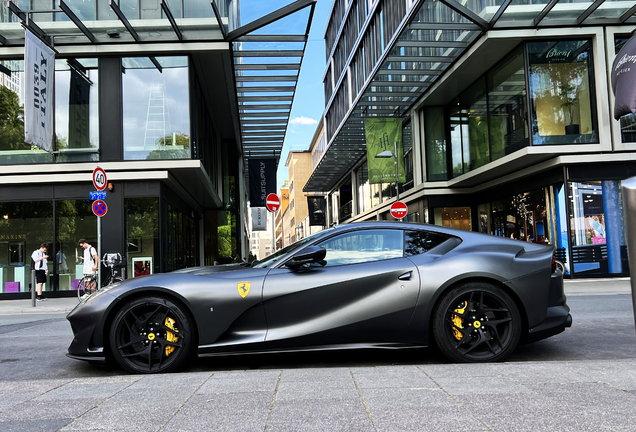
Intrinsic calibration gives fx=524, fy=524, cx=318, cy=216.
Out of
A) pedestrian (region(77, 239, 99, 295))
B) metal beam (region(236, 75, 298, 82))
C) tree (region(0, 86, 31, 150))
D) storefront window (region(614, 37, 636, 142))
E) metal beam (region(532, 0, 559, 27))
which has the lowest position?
pedestrian (region(77, 239, 99, 295))

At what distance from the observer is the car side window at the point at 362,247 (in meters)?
4.55

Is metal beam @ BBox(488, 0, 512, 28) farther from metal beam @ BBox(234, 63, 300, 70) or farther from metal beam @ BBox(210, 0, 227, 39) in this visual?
metal beam @ BBox(210, 0, 227, 39)

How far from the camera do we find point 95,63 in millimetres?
16281

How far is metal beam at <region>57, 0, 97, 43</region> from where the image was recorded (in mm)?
13272

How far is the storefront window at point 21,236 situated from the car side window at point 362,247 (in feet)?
46.6

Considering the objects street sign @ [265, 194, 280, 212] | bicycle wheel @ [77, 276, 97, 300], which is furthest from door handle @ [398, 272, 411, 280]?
bicycle wheel @ [77, 276, 97, 300]

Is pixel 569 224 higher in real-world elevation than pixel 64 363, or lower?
higher

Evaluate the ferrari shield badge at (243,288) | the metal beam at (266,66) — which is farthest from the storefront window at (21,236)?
the ferrari shield badge at (243,288)

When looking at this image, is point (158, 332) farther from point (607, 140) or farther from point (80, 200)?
point (607, 140)

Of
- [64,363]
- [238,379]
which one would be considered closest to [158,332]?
[238,379]

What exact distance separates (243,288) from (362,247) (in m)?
1.10

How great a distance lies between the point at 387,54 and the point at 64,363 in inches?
599

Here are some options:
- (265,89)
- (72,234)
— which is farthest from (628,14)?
(72,234)

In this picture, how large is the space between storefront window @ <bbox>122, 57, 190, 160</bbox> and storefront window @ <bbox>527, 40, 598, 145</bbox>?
35.6 ft
